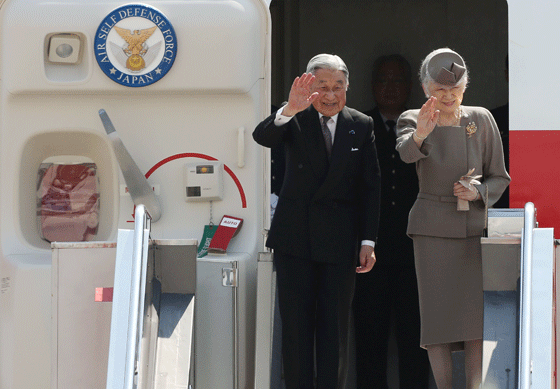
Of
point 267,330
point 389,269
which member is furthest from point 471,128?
point 267,330

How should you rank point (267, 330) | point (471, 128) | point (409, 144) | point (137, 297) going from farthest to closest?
point (267, 330), point (471, 128), point (409, 144), point (137, 297)

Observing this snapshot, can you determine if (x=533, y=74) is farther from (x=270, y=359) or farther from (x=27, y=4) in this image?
(x=27, y=4)

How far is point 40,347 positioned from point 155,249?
906 mm

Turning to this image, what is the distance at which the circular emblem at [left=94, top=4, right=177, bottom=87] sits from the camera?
333 centimetres

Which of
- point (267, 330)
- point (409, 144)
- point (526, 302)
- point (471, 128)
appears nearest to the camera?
point (526, 302)

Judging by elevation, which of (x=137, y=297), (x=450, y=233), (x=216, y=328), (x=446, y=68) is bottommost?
(x=216, y=328)

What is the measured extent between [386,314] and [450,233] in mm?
605

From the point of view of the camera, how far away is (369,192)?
9.39ft

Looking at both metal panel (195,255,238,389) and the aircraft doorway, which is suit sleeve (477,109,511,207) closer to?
the aircraft doorway

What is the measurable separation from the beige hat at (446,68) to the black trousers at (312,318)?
2.40 feet

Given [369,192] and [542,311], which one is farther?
[369,192]

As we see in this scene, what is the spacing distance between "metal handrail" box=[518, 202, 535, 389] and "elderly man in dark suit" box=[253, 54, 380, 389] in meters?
0.64

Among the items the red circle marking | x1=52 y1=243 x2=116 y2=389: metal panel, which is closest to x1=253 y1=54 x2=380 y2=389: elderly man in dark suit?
the red circle marking

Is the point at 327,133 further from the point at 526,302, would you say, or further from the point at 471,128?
the point at 526,302
